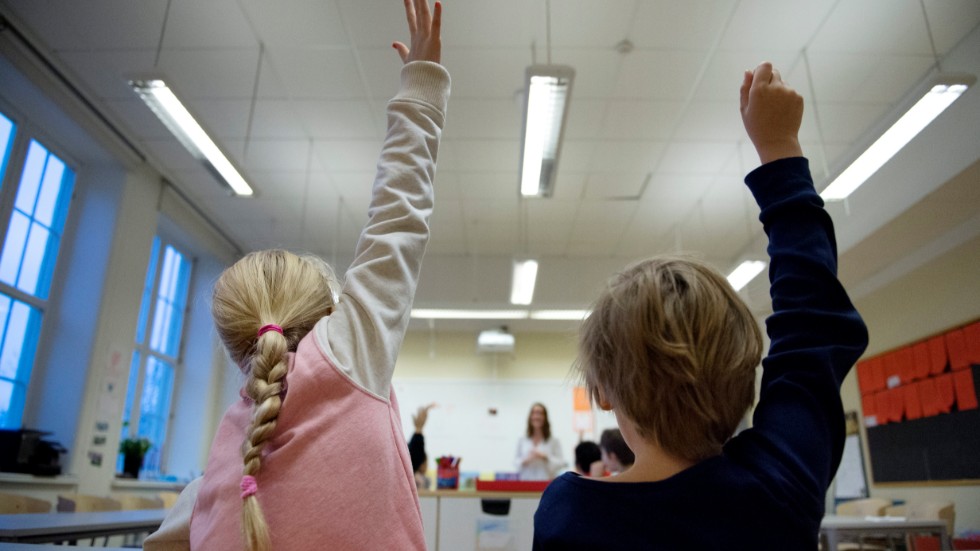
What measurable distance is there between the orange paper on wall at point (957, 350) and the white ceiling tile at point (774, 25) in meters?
2.68

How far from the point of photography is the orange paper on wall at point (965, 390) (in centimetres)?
450

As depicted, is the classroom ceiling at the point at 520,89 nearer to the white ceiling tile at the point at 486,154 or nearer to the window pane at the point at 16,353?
the white ceiling tile at the point at 486,154

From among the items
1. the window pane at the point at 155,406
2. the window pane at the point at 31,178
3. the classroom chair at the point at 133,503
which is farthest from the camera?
the window pane at the point at 155,406

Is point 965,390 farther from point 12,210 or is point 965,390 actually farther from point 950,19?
point 12,210

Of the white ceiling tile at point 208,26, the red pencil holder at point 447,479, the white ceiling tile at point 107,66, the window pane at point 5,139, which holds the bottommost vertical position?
the red pencil holder at point 447,479

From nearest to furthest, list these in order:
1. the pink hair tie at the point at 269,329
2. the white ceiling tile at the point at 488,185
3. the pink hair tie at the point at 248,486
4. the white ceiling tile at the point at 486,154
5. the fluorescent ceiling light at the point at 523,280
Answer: the pink hair tie at the point at 248,486 < the pink hair tie at the point at 269,329 < the white ceiling tile at the point at 486,154 < the white ceiling tile at the point at 488,185 < the fluorescent ceiling light at the point at 523,280

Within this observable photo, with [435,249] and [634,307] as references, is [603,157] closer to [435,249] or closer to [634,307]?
[435,249]

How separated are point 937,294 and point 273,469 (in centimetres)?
590

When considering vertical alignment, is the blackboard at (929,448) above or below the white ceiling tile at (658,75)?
below

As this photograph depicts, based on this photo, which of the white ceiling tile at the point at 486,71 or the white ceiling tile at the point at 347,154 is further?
the white ceiling tile at the point at 347,154

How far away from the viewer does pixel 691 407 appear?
22.3 inches

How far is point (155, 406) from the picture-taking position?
6.03 metres

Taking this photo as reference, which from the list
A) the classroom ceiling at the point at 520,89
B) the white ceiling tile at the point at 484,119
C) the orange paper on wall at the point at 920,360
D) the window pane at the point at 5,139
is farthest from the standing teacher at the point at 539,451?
the window pane at the point at 5,139

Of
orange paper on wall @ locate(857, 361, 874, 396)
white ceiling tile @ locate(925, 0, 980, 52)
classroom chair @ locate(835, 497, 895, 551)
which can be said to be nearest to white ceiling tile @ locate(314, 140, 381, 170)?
white ceiling tile @ locate(925, 0, 980, 52)
